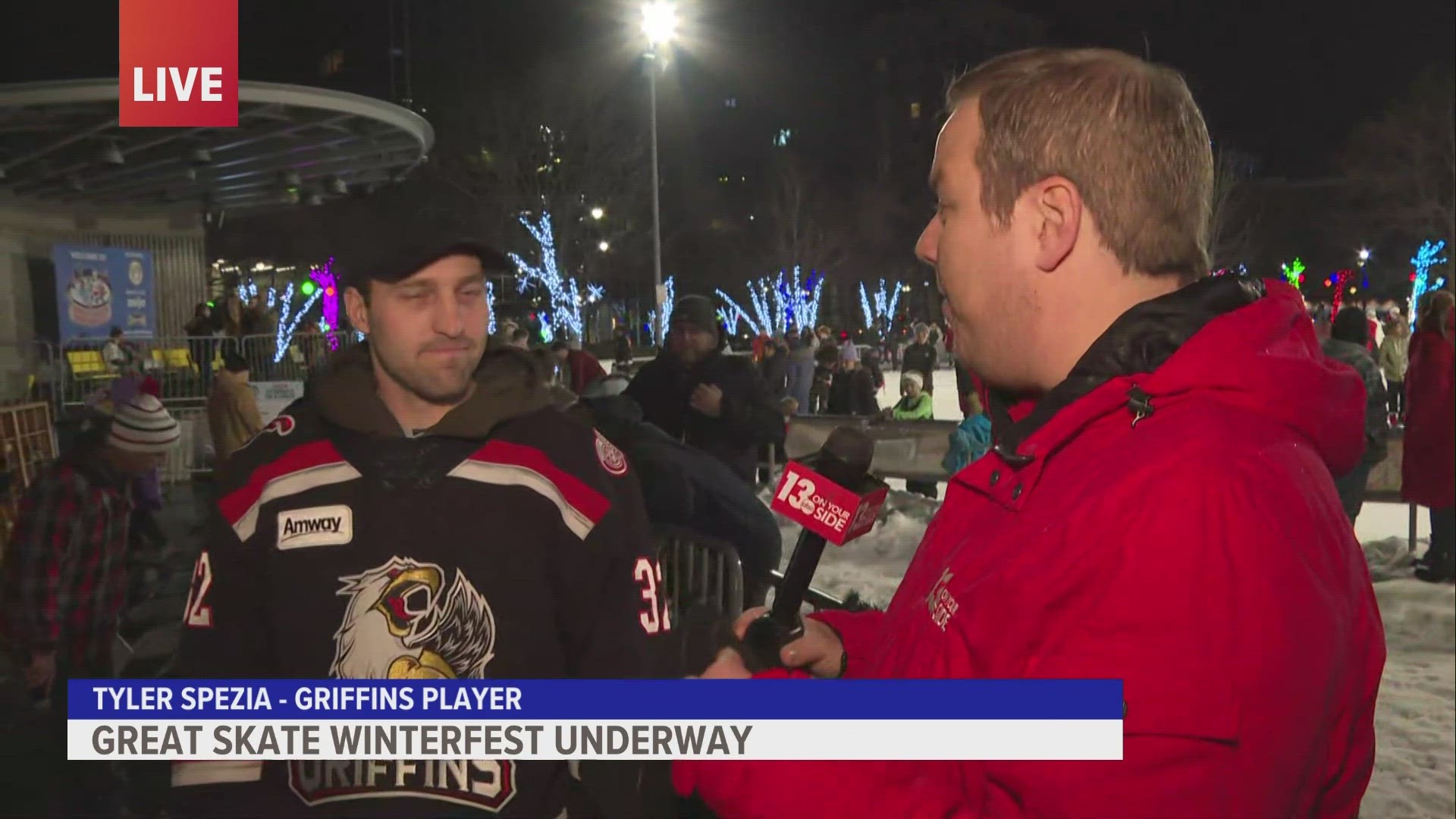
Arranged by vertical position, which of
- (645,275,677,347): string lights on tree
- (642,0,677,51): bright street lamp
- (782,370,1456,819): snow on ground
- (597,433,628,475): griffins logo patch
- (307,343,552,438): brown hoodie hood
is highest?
(642,0,677,51): bright street lamp

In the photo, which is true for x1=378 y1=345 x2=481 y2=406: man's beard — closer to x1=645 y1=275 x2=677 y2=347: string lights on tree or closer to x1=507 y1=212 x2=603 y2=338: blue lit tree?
x1=645 y1=275 x2=677 y2=347: string lights on tree

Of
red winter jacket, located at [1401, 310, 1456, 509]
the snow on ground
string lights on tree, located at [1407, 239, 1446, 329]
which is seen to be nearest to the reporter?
the snow on ground

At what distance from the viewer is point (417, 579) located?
182 centimetres

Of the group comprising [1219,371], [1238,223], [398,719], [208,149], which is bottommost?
[398,719]

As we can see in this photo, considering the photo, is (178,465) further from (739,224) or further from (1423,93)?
(1423,93)

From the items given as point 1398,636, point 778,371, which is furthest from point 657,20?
point 1398,636

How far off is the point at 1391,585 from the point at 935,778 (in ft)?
21.6

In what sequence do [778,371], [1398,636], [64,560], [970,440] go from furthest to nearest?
[778,371], [970,440], [1398,636], [64,560]

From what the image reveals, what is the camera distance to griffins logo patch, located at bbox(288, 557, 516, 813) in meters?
1.77

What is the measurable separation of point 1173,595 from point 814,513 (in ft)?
2.27

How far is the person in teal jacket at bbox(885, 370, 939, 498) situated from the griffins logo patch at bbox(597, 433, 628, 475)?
23.2ft

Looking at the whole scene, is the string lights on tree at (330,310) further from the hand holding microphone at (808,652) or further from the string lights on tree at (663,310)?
the string lights on tree at (663,310)

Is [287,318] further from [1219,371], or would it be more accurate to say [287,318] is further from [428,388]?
[1219,371]

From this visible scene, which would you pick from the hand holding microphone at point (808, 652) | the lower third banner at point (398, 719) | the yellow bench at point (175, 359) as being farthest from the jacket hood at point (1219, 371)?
the yellow bench at point (175, 359)
